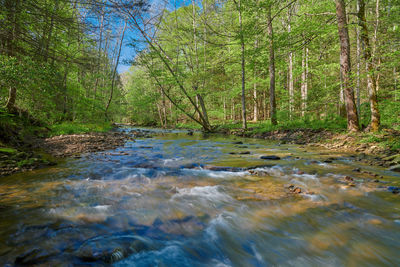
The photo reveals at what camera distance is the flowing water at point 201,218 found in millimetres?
1966

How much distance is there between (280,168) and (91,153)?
646cm

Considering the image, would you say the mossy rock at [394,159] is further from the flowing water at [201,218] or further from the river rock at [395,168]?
the flowing water at [201,218]

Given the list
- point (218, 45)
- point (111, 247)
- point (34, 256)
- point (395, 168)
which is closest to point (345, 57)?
point (395, 168)

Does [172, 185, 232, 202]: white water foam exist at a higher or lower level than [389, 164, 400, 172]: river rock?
lower

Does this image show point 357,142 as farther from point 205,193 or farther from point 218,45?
point 218,45

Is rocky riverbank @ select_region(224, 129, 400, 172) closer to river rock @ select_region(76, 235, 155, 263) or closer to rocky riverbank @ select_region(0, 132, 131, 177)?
river rock @ select_region(76, 235, 155, 263)

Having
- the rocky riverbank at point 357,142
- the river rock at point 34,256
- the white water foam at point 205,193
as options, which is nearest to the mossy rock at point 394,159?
the rocky riverbank at point 357,142

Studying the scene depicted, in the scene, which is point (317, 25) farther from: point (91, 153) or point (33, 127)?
point (33, 127)

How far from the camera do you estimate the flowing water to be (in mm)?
1966

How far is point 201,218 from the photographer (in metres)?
2.78

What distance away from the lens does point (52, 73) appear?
231 inches

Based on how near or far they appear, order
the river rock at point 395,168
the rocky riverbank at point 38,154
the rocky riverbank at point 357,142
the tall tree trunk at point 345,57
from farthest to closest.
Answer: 1. the tall tree trunk at point 345,57
2. the rocky riverbank at point 357,142
3. the rocky riverbank at point 38,154
4. the river rock at point 395,168

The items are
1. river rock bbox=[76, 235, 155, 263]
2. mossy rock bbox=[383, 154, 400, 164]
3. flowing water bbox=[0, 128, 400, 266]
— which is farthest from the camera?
mossy rock bbox=[383, 154, 400, 164]

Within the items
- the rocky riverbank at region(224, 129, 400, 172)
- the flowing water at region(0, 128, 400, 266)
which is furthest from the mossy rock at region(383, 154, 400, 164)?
the flowing water at region(0, 128, 400, 266)
